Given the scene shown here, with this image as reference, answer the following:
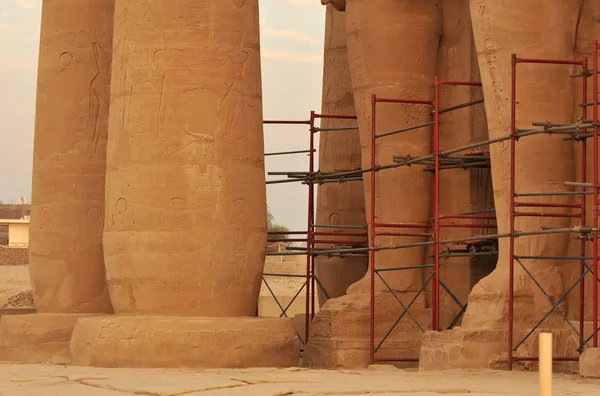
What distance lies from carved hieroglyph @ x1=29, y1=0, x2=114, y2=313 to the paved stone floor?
4.22 m

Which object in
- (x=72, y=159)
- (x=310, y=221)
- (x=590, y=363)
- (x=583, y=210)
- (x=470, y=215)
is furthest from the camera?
(x=310, y=221)

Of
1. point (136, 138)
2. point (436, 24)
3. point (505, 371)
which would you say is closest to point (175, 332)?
point (136, 138)

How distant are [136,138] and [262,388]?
4.67 m

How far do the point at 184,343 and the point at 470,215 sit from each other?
5121 mm

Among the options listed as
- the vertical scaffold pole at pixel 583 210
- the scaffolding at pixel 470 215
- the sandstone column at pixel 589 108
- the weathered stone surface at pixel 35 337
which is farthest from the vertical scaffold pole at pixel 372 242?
the weathered stone surface at pixel 35 337

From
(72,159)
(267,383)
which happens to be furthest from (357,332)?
(267,383)

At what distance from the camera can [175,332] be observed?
15227 mm

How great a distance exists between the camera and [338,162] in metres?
22.7

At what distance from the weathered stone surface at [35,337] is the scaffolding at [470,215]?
413 centimetres

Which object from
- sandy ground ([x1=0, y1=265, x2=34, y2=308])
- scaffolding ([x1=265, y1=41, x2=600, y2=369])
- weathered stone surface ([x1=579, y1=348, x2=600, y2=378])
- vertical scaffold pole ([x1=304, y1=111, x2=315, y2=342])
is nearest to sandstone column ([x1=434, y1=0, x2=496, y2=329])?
scaffolding ([x1=265, y1=41, x2=600, y2=369])

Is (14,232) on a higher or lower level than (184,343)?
higher

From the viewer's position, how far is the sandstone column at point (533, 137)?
53.6ft

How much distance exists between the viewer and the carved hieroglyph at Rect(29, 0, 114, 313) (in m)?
19.1

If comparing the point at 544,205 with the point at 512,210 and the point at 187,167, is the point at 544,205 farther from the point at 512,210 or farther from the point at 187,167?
the point at 187,167
